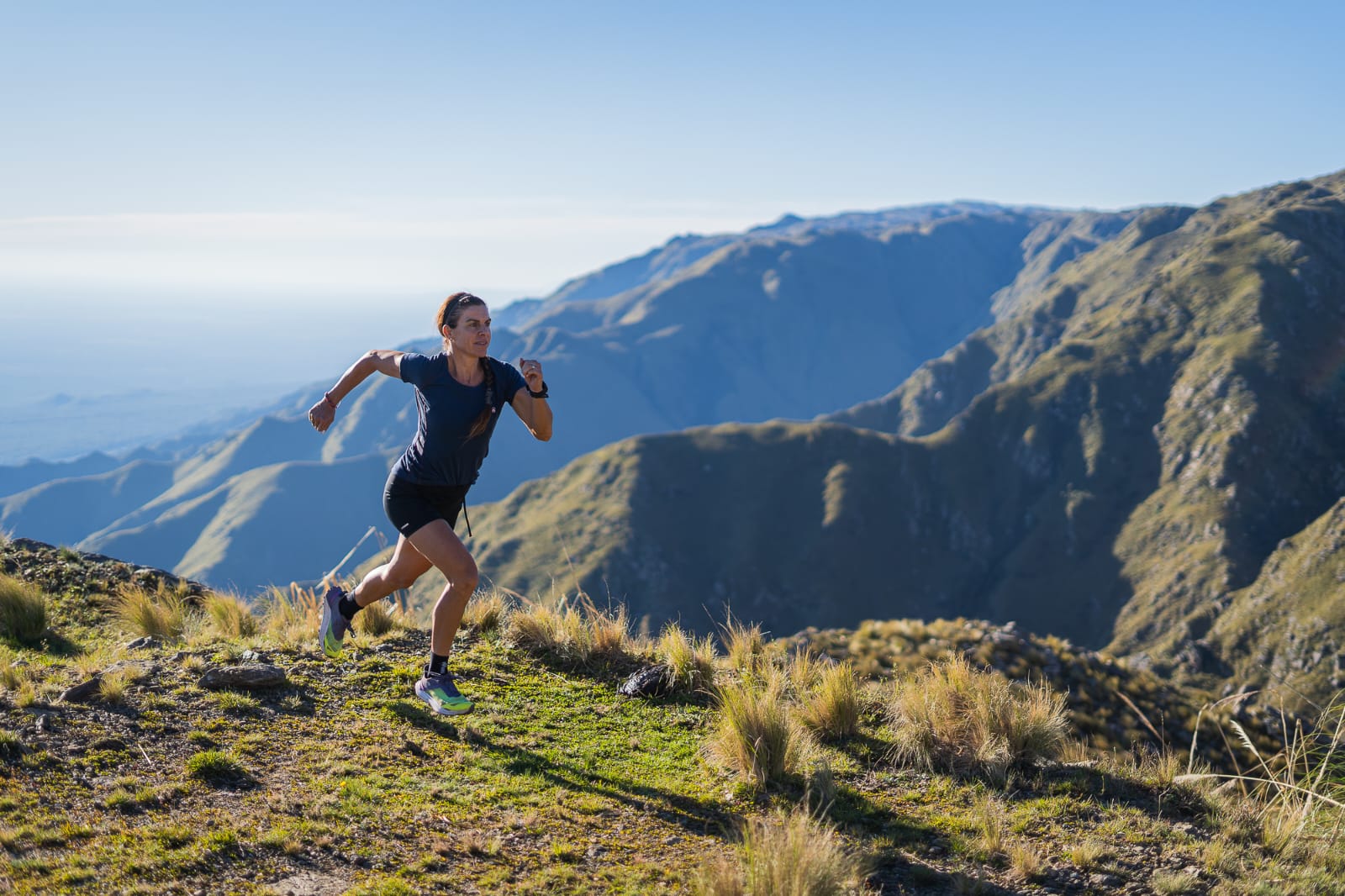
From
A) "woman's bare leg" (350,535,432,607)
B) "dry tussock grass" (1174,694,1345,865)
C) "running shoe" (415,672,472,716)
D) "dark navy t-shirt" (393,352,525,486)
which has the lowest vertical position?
"dry tussock grass" (1174,694,1345,865)

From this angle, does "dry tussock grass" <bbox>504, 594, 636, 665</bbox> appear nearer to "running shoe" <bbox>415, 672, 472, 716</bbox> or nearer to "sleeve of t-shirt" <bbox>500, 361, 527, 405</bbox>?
"running shoe" <bbox>415, 672, 472, 716</bbox>

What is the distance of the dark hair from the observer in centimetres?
587

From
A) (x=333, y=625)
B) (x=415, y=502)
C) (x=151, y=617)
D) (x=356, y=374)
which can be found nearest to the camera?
(x=415, y=502)

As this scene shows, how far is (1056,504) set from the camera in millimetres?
181500

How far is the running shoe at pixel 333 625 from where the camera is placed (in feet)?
22.1

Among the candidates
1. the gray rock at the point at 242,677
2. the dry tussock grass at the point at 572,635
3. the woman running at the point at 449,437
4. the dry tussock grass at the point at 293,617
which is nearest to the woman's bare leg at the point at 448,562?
the woman running at the point at 449,437

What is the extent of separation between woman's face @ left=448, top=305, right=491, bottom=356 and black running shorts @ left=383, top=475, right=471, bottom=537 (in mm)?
1037

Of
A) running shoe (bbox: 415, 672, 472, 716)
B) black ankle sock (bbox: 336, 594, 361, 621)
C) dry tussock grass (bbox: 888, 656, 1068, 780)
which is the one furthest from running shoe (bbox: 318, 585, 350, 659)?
dry tussock grass (bbox: 888, 656, 1068, 780)

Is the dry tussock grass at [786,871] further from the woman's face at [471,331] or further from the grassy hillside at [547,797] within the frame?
the woman's face at [471,331]

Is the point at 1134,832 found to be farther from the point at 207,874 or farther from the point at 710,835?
the point at 207,874

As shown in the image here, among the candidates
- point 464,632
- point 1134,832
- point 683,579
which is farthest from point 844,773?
point 683,579

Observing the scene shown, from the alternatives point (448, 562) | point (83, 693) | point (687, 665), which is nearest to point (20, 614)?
point (83, 693)

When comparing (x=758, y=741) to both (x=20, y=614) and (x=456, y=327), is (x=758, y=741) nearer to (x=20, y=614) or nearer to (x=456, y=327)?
(x=456, y=327)

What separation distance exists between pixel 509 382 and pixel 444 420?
0.57m
